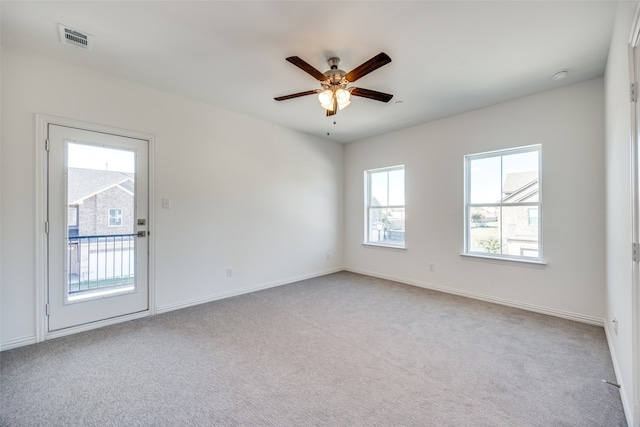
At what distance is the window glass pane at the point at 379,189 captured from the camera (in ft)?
17.1

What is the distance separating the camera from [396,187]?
5.04 meters

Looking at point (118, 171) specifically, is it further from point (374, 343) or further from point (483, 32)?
point (483, 32)

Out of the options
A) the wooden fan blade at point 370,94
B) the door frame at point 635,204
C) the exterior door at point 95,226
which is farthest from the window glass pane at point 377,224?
the exterior door at point 95,226

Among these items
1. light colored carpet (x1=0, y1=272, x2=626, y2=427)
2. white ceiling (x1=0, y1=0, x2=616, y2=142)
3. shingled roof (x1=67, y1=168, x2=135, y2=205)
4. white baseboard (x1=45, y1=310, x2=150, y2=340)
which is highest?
white ceiling (x1=0, y1=0, x2=616, y2=142)

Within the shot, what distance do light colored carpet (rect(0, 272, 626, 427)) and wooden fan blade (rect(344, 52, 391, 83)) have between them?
2414 millimetres

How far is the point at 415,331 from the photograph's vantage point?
9.37 feet

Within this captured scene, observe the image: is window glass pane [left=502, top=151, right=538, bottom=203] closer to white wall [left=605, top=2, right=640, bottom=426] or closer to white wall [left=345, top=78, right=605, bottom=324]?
white wall [left=345, top=78, right=605, bottom=324]

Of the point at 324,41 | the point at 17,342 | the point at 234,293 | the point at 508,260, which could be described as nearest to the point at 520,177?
the point at 508,260

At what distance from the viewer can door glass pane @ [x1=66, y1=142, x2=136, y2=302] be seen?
2789mm

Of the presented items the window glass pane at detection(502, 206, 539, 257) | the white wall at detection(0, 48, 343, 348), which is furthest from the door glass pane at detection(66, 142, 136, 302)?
the window glass pane at detection(502, 206, 539, 257)

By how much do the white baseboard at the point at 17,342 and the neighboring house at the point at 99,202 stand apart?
1000mm

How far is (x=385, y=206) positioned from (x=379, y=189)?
1.22 ft

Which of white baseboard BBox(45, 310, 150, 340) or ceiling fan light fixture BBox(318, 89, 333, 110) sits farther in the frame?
white baseboard BBox(45, 310, 150, 340)

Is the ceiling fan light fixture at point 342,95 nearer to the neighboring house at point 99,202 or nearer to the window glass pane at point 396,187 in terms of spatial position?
the neighboring house at point 99,202
